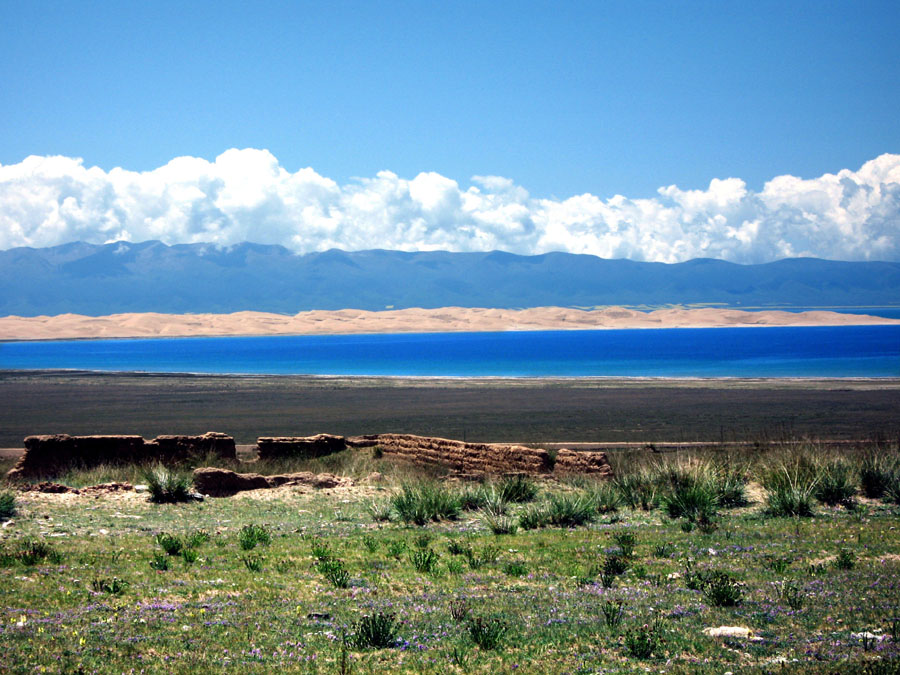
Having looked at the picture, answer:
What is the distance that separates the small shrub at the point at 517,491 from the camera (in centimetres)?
1463

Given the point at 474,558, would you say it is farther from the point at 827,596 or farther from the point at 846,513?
the point at 846,513

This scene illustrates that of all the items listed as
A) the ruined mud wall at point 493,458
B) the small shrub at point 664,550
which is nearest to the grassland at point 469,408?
the ruined mud wall at point 493,458

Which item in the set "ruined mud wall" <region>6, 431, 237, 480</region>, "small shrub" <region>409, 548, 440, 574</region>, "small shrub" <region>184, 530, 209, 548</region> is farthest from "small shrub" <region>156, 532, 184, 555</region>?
"ruined mud wall" <region>6, 431, 237, 480</region>

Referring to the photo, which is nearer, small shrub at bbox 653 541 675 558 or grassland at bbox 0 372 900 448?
small shrub at bbox 653 541 675 558

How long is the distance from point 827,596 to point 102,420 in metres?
35.8

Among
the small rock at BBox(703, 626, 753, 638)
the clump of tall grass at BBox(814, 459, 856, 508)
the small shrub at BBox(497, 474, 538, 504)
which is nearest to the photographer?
the small rock at BBox(703, 626, 753, 638)

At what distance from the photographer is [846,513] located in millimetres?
12039

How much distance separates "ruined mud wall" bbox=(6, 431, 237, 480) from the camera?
19141mm

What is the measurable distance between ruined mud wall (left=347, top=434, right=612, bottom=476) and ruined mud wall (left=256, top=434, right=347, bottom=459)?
1786mm

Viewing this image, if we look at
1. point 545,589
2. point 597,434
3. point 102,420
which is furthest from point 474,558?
point 102,420

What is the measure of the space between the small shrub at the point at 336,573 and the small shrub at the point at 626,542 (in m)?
3.29

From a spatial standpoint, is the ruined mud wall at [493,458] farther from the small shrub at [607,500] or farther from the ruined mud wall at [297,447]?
the small shrub at [607,500]

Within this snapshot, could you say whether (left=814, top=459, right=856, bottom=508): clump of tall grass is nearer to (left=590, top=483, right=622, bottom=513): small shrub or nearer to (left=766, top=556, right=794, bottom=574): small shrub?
(left=590, top=483, right=622, bottom=513): small shrub

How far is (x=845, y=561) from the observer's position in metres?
8.45
